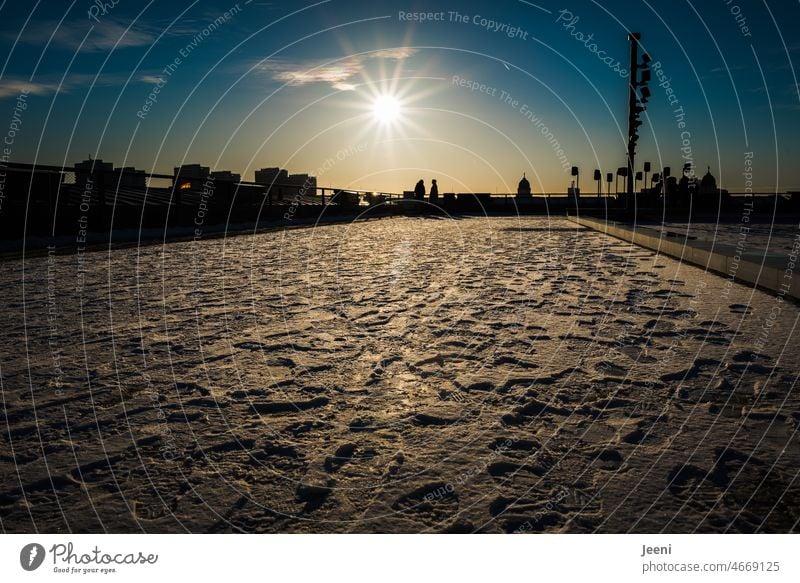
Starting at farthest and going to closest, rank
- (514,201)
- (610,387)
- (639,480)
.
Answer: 1. (514,201)
2. (610,387)
3. (639,480)

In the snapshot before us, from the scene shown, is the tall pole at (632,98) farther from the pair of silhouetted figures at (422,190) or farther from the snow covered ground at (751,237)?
the pair of silhouetted figures at (422,190)

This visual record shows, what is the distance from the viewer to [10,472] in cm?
212

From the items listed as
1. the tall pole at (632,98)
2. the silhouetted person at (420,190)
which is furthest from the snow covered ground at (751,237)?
the silhouetted person at (420,190)

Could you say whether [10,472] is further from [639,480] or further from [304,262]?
[304,262]

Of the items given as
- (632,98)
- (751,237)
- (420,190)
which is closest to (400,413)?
(751,237)

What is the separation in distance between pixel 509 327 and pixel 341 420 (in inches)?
89.7

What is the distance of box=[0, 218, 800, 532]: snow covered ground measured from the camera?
1.88 m

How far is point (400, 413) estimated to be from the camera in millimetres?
2734

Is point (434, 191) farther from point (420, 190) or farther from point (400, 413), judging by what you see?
point (400, 413)

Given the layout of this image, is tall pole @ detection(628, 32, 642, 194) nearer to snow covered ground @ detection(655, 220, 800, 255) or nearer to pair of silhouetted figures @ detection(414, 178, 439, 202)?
snow covered ground @ detection(655, 220, 800, 255)

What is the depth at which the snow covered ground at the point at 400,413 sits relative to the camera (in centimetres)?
188

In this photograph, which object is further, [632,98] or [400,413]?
[632,98]

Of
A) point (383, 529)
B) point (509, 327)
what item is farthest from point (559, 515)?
point (509, 327)

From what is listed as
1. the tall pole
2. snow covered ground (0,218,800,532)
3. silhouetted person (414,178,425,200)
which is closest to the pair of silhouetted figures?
silhouetted person (414,178,425,200)
